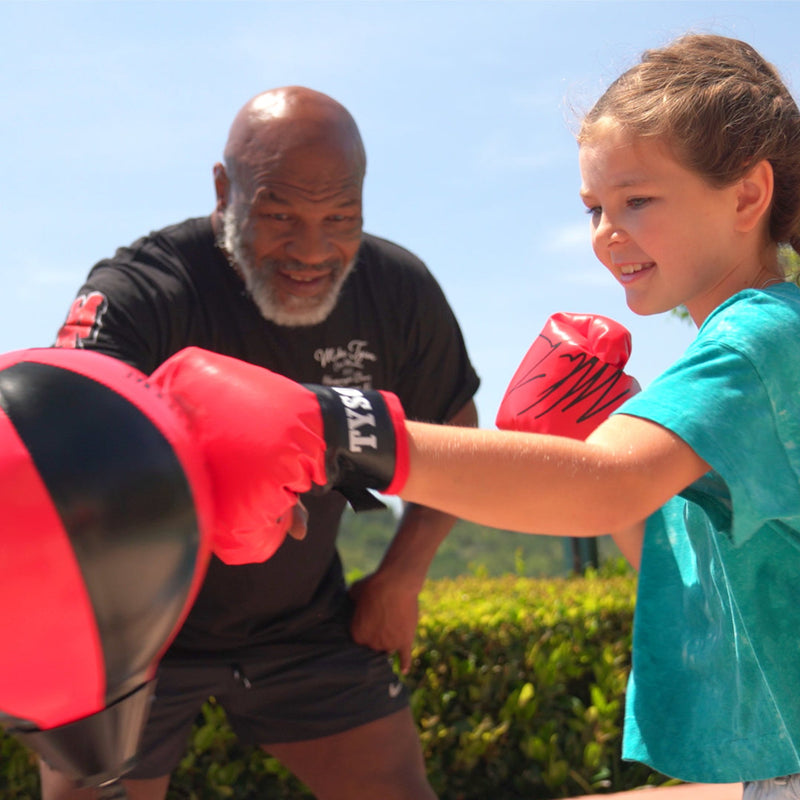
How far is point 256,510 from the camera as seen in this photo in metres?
1.47

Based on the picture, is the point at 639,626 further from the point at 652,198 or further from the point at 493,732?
the point at 493,732

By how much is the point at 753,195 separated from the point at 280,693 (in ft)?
6.24

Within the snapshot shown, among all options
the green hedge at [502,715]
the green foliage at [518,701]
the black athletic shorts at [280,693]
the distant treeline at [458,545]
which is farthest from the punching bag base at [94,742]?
the distant treeline at [458,545]

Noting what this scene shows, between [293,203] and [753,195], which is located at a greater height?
[293,203]

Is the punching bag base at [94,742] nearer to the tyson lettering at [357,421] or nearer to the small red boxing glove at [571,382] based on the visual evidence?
the tyson lettering at [357,421]

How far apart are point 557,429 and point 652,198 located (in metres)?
0.56

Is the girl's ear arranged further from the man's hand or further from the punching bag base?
the man's hand

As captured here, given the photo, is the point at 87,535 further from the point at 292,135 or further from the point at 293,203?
the point at 292,135

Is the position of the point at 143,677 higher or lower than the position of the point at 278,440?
lower

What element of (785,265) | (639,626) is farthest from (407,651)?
(785,265)

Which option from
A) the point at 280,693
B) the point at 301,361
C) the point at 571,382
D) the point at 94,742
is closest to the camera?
the point at 94,742

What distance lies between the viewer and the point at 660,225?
176 cm

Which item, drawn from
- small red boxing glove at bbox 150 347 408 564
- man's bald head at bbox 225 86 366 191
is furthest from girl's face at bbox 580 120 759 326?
man's bald head at bbox 225 86 366 191

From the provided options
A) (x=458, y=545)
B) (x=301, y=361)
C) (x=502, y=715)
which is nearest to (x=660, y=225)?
(x=301, y=361)
